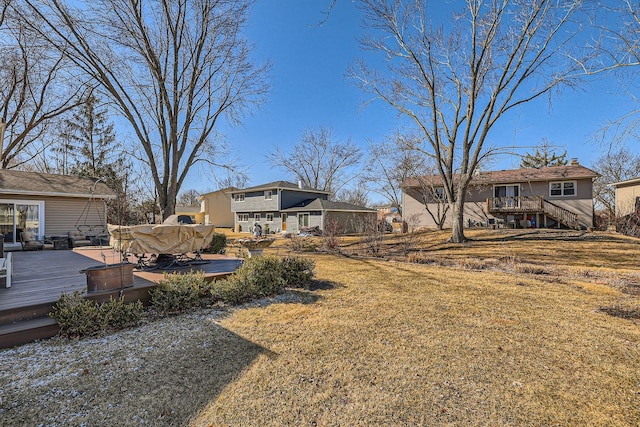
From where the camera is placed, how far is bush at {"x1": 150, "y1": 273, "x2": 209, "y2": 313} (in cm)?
496

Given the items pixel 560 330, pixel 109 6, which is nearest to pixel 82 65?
pixel 109 6

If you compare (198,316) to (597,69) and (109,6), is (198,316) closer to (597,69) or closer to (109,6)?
(597,69)

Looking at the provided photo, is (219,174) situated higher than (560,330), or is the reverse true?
(219,174)

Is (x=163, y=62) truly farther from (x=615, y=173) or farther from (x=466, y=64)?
(x=615, y=173)

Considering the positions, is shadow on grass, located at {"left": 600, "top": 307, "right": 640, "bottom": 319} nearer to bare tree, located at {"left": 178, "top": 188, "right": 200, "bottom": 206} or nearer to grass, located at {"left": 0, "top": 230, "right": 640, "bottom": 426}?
grass, located at {"left": 0, "top": 230, "right": 640, "bottom": 426}

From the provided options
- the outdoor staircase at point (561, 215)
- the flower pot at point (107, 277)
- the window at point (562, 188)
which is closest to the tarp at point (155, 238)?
the flower pot at point (107, 277)

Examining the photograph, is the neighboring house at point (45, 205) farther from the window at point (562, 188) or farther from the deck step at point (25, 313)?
the window at point (562, 188)

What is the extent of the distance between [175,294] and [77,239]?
10598 mm

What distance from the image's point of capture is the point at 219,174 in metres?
15.6

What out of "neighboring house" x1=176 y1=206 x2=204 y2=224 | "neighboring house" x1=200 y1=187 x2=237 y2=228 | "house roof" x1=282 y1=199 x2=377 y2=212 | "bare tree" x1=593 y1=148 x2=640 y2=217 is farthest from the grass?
"neighboring house" x1=176 y1=206 x2=204 y2=224

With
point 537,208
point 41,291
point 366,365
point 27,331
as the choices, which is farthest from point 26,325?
point 537,208

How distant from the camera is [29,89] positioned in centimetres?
1614

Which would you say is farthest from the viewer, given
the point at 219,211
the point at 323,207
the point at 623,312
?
the point at 219,211

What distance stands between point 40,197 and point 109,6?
8265 mm
